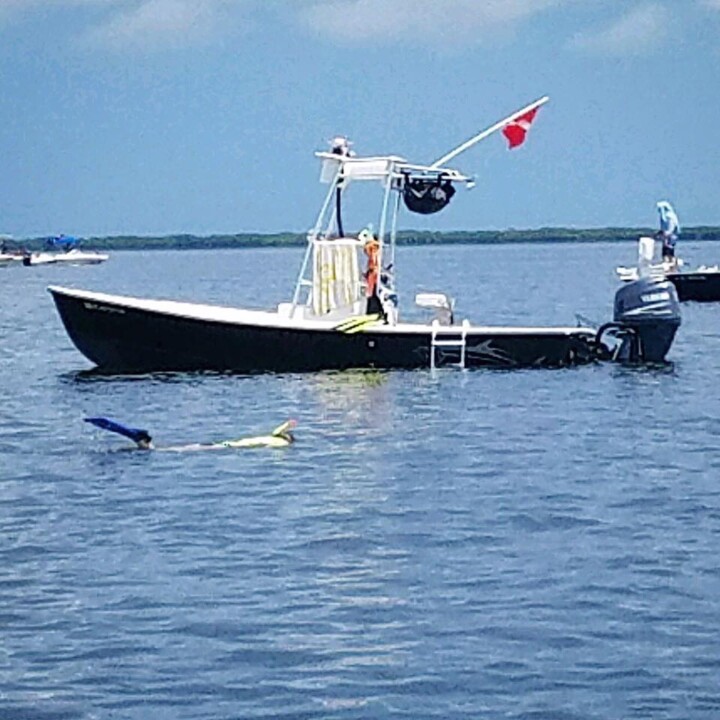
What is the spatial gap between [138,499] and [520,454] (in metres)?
5.92

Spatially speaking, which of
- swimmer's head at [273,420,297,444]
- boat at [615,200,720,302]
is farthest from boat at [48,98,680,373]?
boat at [615,200,720,302]

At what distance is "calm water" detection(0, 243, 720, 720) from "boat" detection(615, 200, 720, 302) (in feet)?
107

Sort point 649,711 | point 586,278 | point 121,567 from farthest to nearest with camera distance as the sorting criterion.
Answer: point 586,278, point 121,567, point 649,711

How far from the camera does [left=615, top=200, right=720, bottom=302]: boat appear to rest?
64.1 m

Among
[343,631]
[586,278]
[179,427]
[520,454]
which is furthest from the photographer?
[586,278]

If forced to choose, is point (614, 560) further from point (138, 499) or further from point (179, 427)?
point (179, 427)

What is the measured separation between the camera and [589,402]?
31000mm

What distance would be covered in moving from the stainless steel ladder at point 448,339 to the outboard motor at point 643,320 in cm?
281

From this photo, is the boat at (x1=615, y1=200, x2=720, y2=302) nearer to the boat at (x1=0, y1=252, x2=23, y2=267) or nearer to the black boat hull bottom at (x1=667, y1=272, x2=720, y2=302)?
the black boat hull bottom at (x1=667, y1=272, x2=720, y2=302)

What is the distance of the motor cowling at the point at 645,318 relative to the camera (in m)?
35.1

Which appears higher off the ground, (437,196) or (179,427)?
(437,196)

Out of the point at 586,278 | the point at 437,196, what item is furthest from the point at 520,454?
the point at 586,278

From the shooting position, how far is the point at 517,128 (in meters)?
35.7

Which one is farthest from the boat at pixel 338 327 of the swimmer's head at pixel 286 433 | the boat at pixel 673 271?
the boat at pixel 673 271
